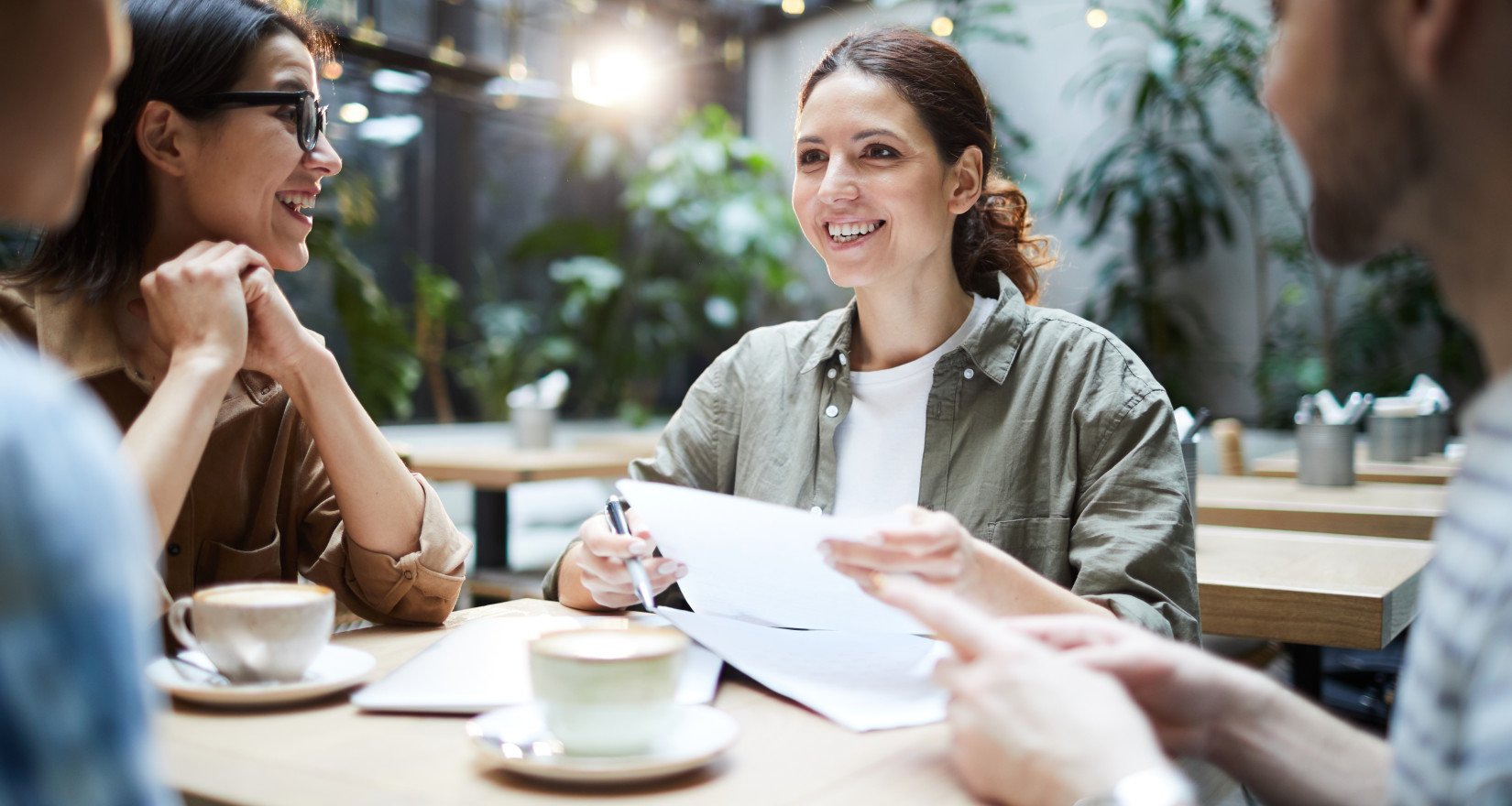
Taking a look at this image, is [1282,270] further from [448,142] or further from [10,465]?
[10,465]

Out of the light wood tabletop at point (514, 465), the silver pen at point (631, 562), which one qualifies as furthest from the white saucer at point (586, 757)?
the light wood tabletop at point (514, 465)

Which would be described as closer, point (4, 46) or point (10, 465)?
point (10, 465)

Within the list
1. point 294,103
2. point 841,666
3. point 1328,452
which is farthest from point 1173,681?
point 1328,452

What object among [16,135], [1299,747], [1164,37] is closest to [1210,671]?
[1299,747]

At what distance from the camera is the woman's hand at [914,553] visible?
0.93 metres

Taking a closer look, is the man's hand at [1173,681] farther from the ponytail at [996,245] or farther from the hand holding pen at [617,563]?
the ponytail at [996,245]

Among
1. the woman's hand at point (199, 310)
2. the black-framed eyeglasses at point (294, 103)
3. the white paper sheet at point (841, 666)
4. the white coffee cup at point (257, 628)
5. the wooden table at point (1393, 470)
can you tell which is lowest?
the wooden table at point (1393, 470)

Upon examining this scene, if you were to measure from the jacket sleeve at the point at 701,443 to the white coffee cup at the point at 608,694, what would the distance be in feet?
2.97

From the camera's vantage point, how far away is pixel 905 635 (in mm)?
1124

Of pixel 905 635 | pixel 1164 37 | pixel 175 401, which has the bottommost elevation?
pixel 905 635

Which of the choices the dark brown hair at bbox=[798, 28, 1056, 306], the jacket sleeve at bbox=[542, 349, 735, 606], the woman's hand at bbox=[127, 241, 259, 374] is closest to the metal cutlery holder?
the dark brown hair at bbox=[798, 28, 1056, 306]

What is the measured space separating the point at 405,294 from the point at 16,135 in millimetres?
4743

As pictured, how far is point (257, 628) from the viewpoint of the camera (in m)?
0.86

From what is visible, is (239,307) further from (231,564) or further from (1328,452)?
(1328,452)
